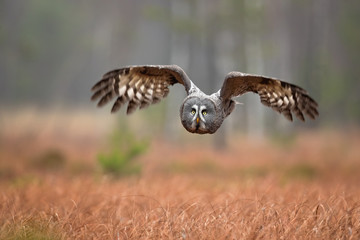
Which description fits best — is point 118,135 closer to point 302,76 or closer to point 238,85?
point 238,85

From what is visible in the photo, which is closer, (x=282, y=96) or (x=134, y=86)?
(x=282, y=96)

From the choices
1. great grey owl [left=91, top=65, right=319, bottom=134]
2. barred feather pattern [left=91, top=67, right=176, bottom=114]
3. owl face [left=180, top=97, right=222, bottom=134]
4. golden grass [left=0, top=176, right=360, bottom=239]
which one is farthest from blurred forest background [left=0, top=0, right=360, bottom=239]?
barred feather pattern [left=91, top=67, right=176, bottom=114]

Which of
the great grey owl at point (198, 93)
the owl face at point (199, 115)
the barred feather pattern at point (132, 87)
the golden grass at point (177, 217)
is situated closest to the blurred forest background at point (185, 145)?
the golden grass at point (177, 217)

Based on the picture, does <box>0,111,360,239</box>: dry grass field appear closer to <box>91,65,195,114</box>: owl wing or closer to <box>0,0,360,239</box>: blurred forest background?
<box>0,0,360,239</box>: blurred forest background

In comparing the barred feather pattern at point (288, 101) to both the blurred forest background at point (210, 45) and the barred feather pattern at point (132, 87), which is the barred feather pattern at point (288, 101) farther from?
the blurred forest background at point (210, 45)

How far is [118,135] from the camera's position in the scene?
1055 cm

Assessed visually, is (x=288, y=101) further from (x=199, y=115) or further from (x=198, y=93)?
(x=199, y=115)

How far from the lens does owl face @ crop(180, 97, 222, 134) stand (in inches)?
202

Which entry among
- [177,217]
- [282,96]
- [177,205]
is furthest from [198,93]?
[177,205]

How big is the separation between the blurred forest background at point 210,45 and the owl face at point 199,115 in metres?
10.8

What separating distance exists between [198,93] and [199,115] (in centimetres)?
40

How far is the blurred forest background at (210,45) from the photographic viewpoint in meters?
16.5

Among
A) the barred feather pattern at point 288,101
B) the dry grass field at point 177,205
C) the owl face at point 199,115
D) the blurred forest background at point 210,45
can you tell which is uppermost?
the blurred forest background at point 210,45

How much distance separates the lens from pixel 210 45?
17.2m
